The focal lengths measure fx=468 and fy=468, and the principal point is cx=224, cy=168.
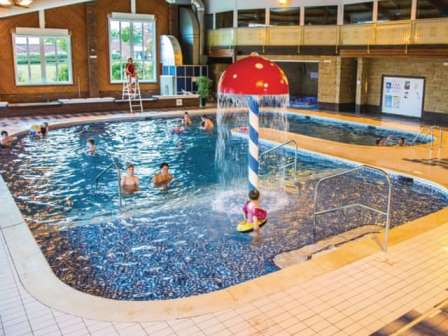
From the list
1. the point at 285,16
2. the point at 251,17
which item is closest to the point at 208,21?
the point at 251,17

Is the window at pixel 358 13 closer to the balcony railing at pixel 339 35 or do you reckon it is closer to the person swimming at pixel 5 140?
the balcony railing at pixel 339 35

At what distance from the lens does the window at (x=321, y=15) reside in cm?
2016

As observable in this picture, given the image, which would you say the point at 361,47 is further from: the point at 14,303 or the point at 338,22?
the point at 14,303

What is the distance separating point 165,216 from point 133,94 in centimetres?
1589

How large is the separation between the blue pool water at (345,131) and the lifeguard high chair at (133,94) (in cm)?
595

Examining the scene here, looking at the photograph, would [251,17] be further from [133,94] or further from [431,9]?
[431,9]

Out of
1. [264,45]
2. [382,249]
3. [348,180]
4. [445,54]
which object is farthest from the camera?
[264,45]

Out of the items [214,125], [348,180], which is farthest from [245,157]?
[214,125]

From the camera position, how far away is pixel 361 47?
19078 mm

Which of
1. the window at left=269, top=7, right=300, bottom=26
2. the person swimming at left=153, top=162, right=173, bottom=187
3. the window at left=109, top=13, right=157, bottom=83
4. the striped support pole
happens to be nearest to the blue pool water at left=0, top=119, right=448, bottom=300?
the person swimming at left=153, top=162, right=173, bottom=187

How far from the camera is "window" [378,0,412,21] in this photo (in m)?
17.4

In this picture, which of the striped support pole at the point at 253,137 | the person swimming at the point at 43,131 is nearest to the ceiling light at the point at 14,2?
the striped support pole at the point at 253,137

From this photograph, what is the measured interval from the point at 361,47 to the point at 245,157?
883cm

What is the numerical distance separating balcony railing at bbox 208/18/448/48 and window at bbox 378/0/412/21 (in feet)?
1.20
